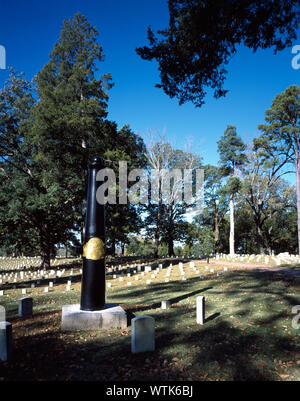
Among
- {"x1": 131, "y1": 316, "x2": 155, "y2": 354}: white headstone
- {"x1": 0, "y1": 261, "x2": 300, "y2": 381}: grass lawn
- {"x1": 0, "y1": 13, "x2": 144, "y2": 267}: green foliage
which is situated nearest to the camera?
{"x1": 0, "y1": 261, "x2": 300, "y2": 381}: grass lawn

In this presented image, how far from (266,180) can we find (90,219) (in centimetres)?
2938

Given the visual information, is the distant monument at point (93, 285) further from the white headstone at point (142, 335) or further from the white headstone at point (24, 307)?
the white headstone at point (24, 307)

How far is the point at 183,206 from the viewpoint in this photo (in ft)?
102

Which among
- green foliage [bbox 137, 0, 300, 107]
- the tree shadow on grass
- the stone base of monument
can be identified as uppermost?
green foliage [bbox 137, 0, 300, 107]

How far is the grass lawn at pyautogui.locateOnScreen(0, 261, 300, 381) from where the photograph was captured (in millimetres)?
3533

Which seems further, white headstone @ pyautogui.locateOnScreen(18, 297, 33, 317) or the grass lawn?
white headstone @ pyautogui.locateOnScreen(18, 297, 33, 317)

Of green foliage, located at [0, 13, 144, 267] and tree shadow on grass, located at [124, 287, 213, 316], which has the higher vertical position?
green foliage, located at [0, 13, 144, 267]

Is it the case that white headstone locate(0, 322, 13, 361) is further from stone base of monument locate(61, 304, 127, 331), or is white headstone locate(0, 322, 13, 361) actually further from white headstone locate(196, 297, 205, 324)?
white headstone locate(196, 297, 205, 324)

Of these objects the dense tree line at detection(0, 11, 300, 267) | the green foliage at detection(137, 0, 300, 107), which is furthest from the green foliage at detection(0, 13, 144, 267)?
the green foliage at detection(137, 0, 300, 107)

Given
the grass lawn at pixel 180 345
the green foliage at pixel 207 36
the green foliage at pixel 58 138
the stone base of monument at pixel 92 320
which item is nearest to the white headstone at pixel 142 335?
the grass lawn at pixel 180 345

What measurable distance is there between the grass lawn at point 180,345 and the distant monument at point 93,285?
0.22 m

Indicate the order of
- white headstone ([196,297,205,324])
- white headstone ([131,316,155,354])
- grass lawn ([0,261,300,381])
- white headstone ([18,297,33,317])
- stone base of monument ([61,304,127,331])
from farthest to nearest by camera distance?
1. white headstone ([18,297,33,317])
2. white headstone ([196,297,205,324])
3. stone base of monument ([61,304,127,331])
4. white headstone ([131,316,155,354])
5. grass lawn ([0,261,300,381])

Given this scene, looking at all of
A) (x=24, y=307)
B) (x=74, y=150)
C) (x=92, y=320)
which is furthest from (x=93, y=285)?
(x=74, y=150)

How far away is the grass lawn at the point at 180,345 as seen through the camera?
353 centimetres
